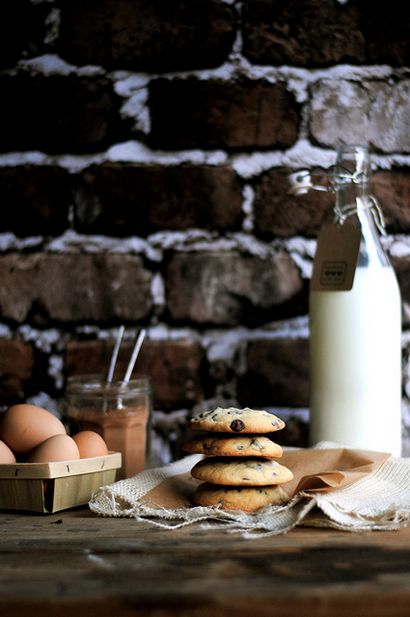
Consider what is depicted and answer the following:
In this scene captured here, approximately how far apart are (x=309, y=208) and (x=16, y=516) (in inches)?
24.0

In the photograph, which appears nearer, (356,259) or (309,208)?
(356,259)

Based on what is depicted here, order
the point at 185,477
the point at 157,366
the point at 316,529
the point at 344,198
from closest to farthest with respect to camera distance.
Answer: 1. the point at 316,529
2. the point at 185,477
3. the point at 344,198
4. the point at 157,366

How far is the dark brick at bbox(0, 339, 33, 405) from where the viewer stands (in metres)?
1.05

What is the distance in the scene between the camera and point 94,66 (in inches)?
42.0

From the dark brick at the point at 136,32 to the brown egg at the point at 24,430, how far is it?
0.57 meters

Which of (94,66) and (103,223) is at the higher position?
(94,66)

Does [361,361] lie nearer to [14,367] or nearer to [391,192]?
[391,192]

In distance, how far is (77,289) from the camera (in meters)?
1.05

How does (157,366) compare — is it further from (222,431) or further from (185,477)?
(222,431)

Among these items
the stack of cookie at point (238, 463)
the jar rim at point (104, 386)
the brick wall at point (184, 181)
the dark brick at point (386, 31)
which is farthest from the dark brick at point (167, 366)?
the dark brick at point (386, 31)

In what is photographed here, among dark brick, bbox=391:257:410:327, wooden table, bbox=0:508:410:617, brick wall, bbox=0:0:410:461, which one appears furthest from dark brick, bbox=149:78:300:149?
wooden table, bbox=0:508:410:617

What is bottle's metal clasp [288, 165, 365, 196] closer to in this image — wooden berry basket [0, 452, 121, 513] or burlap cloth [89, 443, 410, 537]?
burlap cloth [89, 443, 410, 537]

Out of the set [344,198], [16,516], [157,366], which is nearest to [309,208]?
[344,198]

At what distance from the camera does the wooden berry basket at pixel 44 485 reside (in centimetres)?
67
